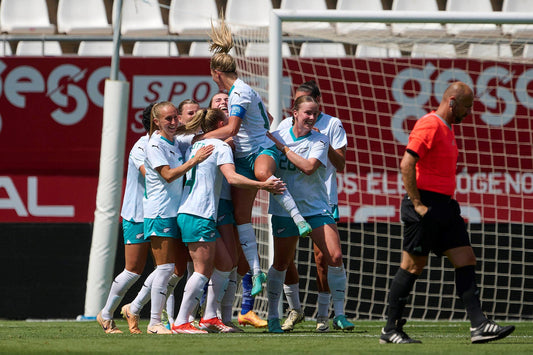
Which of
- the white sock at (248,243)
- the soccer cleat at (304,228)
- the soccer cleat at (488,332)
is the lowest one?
the soccer cleat at (488,332)

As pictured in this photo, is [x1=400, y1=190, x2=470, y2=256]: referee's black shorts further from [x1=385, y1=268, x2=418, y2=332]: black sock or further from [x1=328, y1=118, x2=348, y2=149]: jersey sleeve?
[x1=328, y1=118, x2=348, y2=149]: jersey sleeve

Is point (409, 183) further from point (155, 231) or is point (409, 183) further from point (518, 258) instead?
point (518, 258)

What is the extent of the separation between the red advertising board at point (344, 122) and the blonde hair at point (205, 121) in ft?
13.6

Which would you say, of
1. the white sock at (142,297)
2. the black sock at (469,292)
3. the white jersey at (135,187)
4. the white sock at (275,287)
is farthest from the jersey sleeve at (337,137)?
the black sock at (469,292)

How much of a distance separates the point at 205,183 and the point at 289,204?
2.08 feet

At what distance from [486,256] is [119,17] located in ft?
16.1

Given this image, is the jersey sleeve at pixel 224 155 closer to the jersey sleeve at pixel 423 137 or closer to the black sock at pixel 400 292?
the jersey sleeve at pixel 423 137

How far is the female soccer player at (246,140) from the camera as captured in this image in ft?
→ 21.8

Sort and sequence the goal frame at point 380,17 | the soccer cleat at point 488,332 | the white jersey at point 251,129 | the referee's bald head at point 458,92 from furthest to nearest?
the goal frame at point 380,17, the white jersey at point 251,129, the referee's bald head at point 458,92, the soccer cleat at point 488,332

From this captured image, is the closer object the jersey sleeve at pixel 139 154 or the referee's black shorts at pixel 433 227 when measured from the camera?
the referee's black shorts at pixel 433 227

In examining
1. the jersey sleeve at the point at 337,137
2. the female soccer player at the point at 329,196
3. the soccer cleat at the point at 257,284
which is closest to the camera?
the soccer cleat at the point at 257,284

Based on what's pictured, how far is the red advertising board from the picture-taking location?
10.7 metres

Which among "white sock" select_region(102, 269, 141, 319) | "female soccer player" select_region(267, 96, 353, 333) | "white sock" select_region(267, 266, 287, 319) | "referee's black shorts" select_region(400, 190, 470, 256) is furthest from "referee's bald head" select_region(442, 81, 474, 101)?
"white sock" select_region(102, 269, 141, 319)

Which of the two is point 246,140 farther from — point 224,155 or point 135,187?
point 135,187
